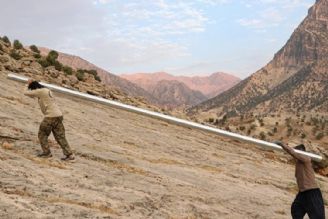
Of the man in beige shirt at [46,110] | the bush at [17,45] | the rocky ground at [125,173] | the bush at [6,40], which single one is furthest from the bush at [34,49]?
the man in beige shirt at [46,110]

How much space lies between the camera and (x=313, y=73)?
196250mm

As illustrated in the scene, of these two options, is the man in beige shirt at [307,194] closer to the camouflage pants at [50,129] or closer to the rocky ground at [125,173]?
the rocky ground at [125,173]

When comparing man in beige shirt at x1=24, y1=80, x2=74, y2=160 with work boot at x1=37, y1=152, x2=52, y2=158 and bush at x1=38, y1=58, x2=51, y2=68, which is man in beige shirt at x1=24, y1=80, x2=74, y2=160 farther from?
bush at x1=38, y1=58, x2=51, y2=68

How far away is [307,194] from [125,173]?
5.98m

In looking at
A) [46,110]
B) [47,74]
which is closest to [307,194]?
[46,110]

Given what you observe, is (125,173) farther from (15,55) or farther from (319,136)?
(319,136)

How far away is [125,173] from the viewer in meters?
15.7

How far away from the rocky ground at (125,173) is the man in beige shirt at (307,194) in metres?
2.78

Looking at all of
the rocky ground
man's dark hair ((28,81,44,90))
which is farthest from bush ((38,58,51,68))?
man's dark hair ((28,81,44,90))

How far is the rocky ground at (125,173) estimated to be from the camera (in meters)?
11.9

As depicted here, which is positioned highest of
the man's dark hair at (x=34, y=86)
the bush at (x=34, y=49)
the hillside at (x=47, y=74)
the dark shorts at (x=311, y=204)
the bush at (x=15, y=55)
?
the bush at (x=34, y=49)

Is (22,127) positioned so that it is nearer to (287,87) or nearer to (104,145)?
(104,145)

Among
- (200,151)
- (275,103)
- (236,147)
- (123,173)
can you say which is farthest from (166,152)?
(275,103)

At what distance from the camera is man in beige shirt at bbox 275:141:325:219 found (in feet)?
38.9
